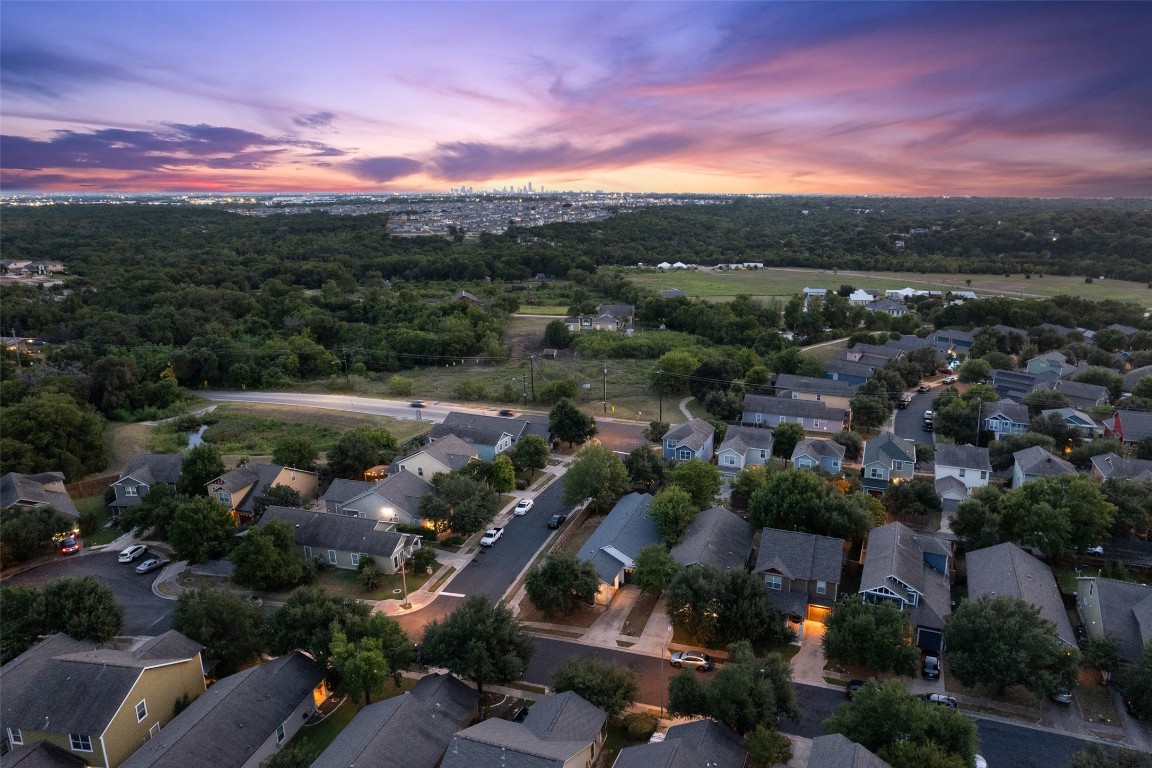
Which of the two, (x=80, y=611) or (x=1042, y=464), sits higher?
(x=1042, y=464)

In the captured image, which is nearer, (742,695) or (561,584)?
(742,695)

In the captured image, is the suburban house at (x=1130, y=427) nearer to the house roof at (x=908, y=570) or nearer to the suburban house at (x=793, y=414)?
the suburban house at (x=793, y=414)

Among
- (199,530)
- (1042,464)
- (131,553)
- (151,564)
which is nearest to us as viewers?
(199,530)

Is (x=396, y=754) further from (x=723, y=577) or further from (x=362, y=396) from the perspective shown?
(x=362, y=396)

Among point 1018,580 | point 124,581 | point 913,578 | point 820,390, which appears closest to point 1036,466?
point 1018,580

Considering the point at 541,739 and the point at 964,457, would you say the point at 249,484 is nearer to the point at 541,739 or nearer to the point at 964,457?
the point at 541,739

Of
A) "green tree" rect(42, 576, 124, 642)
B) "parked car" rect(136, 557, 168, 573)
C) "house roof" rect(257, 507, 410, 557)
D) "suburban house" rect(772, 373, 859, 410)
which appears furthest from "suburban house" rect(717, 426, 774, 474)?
"green tree" rect(42, 576, 124, 642)

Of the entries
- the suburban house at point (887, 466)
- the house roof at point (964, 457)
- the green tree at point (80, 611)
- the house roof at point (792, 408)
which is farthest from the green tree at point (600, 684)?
the house roof at point (792, 408)

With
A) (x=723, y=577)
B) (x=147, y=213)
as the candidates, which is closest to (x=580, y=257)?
(x=723, y=577)
